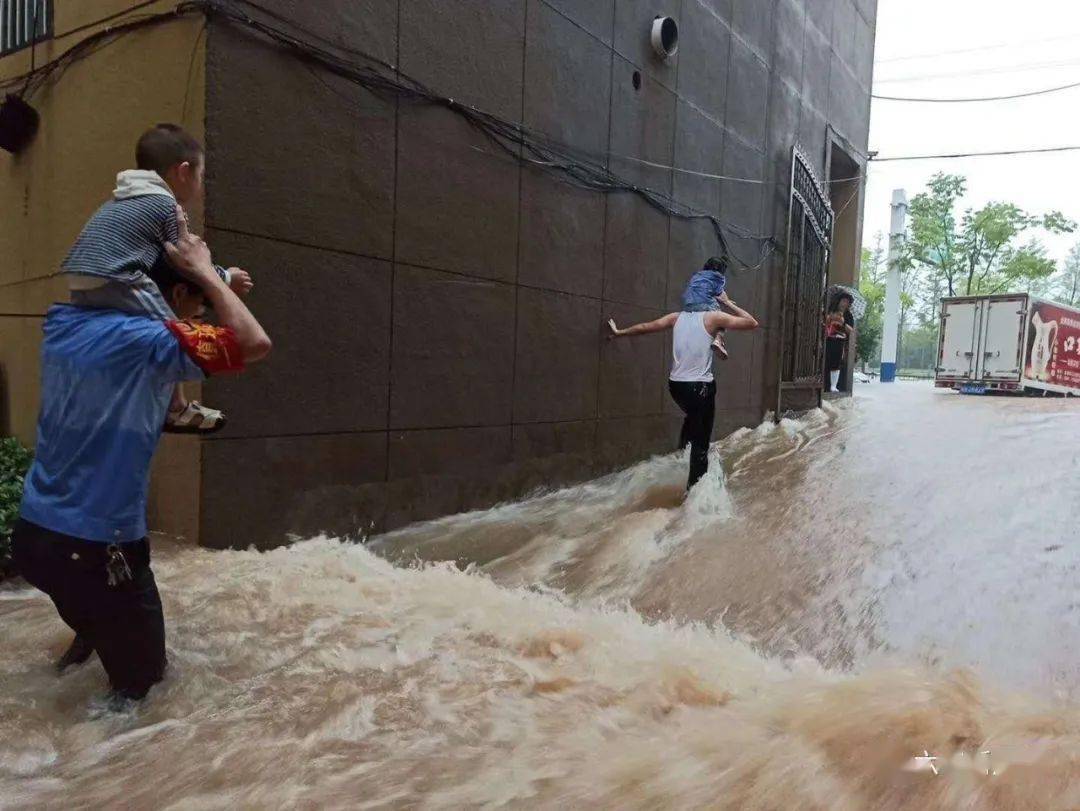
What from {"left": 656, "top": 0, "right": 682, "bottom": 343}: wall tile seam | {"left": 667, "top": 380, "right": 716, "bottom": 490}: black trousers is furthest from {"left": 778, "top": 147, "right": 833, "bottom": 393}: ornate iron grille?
{"left": 667, "top": 380, "right": 716, "bottom": 490}: black trousers

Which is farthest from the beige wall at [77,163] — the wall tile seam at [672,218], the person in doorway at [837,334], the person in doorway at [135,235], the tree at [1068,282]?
the tree at [1068,282]

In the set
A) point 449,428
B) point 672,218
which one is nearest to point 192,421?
point 449,428

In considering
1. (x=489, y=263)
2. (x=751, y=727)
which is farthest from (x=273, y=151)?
(x=751, y=727)

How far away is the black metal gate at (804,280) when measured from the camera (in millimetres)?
11219

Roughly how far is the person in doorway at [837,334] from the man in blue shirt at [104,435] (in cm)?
1445

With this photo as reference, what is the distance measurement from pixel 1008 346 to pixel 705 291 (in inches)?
669

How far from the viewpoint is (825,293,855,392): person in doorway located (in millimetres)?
15180

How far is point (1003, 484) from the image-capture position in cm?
605

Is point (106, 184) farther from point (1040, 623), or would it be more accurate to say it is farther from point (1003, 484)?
point (1003, 484)

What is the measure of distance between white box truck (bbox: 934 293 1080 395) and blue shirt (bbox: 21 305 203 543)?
848 inches

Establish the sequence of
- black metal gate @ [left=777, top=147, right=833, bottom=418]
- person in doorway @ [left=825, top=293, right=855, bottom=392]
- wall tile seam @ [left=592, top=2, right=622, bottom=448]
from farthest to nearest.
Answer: person in doorway @ [left=825, top=293, right=855, bottom=392] < black metal gate @ [left=777, top=147, right=833, bottom=418] < wall tile seam @ [left=592, top=2, right=622, bottom=448]

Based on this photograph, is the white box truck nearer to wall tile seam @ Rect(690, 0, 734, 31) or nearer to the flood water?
wall tile seam @ Rect(690, 0, 734, 31)

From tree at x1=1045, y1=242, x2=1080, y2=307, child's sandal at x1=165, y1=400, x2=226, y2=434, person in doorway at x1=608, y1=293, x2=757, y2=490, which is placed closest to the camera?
child's sandal at x1=165, y1=400, x2=226, y2=434

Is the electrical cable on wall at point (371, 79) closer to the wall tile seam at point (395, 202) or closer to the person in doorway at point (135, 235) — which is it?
the wall tile seam at point (395, 202)
